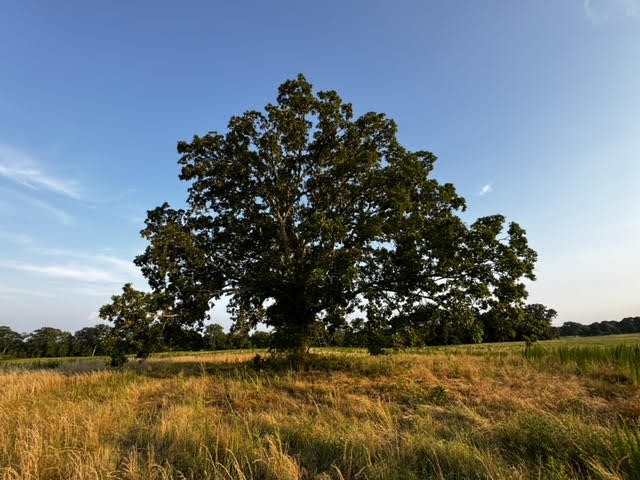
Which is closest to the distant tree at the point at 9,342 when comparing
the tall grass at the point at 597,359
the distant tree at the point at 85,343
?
the distant tree at the point at 85,343

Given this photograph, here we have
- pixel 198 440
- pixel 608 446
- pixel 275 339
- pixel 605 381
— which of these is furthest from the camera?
pixel 275 339

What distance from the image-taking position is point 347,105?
1895 centimetres

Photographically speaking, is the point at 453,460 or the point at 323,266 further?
the point at 323,266

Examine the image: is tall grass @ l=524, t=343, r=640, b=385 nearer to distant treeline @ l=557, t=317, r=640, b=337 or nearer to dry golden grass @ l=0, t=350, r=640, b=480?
dry golden grass @ l=0, t=350, r=640, b=480

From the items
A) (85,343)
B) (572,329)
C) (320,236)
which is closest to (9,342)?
(85,343)

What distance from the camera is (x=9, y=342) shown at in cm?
11850

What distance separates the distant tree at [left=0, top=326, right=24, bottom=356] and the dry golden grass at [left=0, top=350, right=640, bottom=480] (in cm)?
13661

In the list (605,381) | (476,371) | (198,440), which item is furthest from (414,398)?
(605,381)

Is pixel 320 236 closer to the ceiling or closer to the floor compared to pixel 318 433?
closer to the ceiling

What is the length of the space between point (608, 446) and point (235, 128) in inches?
692

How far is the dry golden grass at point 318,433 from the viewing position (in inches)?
183

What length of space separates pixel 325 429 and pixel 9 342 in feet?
500

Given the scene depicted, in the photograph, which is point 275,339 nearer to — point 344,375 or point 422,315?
point 344,375

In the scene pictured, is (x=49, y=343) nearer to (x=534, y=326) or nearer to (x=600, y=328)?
(x=534, y=326)
